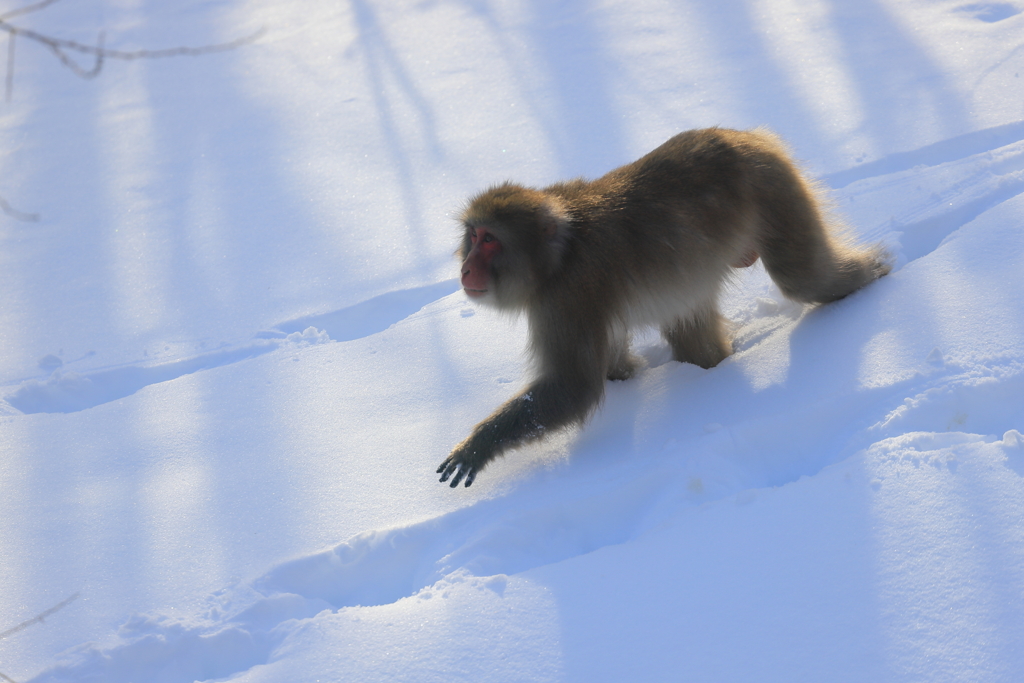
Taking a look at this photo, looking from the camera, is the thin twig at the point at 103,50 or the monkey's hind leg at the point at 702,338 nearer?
the thin twig at the point at 103,50

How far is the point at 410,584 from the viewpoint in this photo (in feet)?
9.44

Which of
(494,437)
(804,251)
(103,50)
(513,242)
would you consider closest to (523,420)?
(494,437)

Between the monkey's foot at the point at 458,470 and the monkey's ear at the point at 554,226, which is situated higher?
the monkey's ear at the point at 554,226

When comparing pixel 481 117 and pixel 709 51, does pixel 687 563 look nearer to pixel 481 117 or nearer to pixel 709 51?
pixel 481 117

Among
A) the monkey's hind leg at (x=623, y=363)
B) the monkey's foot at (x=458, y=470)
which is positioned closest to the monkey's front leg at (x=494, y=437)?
the monkey's foot at (x=458, y=470)

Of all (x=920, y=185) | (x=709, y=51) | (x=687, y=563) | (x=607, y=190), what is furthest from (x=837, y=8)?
Result: (x=687, y=563)

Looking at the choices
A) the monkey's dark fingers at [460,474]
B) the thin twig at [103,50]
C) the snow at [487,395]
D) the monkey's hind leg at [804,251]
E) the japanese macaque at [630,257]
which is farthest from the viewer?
the monkey's hind leg at [804,251]

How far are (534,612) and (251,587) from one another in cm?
101

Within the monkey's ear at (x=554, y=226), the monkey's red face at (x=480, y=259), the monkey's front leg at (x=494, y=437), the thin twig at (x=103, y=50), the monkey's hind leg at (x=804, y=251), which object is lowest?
the monkey's front leg at (x=494, y=437)

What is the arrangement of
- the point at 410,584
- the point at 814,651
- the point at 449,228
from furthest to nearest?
1. the point at 449,228
2. the point at 410,584
3. the point at 814,651

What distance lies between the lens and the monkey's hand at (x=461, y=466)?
3150 mm

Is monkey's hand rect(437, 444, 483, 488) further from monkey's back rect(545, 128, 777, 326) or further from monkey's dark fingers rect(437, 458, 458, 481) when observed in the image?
monkey's back rect(545, 128, 777, 326)

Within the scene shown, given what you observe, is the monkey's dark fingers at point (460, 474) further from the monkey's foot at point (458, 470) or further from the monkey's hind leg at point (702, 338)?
the monkey's hind leg at point (702, 338)

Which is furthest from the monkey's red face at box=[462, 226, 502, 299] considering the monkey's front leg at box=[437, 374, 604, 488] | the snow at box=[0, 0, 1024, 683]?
the snow at box=[0, 0, 1024, 683]
